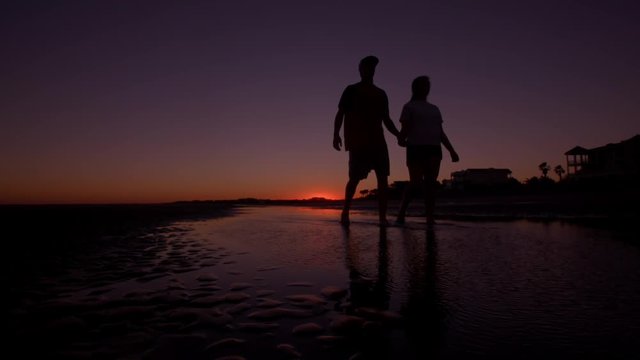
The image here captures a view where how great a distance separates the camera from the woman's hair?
6.15 metres

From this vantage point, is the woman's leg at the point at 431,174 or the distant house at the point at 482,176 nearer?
the woman's leg at the point at 431,174

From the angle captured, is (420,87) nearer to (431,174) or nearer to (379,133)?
(379,133)

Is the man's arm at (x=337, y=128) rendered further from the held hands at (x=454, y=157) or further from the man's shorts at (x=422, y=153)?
the held hands at (x=454, y=157)

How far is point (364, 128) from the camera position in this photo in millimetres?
6039

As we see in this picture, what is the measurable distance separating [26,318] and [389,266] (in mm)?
1772

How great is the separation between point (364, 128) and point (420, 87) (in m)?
1.23

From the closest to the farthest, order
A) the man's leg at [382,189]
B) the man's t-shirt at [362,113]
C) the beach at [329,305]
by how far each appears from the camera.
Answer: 1. the beach at [329,305]
2. the man's leg at [382,189]
3. the man's t-shirt at [362,113]

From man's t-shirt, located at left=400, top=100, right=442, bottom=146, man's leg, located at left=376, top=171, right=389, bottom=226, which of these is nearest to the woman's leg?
man's t-shirt, located at left=400, top=100, right=442, bottom=146

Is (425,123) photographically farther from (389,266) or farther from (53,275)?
(53,275)

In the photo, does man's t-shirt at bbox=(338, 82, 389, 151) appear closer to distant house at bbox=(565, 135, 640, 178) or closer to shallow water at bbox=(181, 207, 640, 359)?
shallow water at bbox=(181, 207, 640, 359)

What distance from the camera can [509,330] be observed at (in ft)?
3.68

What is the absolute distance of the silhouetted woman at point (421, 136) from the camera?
6094 mm

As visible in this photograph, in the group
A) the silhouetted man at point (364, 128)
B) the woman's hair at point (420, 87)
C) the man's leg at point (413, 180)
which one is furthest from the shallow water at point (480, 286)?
the woman's hair at point (420, 87)

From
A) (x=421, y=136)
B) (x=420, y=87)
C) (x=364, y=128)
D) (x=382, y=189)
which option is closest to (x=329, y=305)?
(x=382, y=189)
